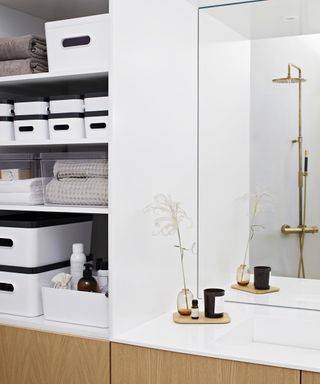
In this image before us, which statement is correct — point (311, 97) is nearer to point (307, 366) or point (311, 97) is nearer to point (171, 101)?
point (171, 101)

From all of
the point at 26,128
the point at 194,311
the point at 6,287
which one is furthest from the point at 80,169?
the point at 194,311

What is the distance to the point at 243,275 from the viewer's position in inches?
91.8

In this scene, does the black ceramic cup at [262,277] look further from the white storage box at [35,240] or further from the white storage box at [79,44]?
the white storage box at [79,44]

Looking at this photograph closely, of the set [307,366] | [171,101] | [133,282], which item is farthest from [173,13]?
[307,366]

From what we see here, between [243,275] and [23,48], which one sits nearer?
[23,48]

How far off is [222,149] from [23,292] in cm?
95

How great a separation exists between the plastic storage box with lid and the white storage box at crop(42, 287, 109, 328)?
0.30 meters

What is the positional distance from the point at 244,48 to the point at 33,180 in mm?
962

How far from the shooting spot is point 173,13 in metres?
2.12

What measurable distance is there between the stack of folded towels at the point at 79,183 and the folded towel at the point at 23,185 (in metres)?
0.05

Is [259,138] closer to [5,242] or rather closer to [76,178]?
[76,178]

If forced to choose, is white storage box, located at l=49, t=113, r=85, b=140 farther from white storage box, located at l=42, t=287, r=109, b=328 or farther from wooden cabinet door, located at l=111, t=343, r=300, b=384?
wooden cabinet door, located at l=111, t=343, r=300, b=384

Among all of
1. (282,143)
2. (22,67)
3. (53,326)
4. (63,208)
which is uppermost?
(22,67)

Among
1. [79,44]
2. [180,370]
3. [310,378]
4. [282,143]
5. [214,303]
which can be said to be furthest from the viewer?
[282,143]
